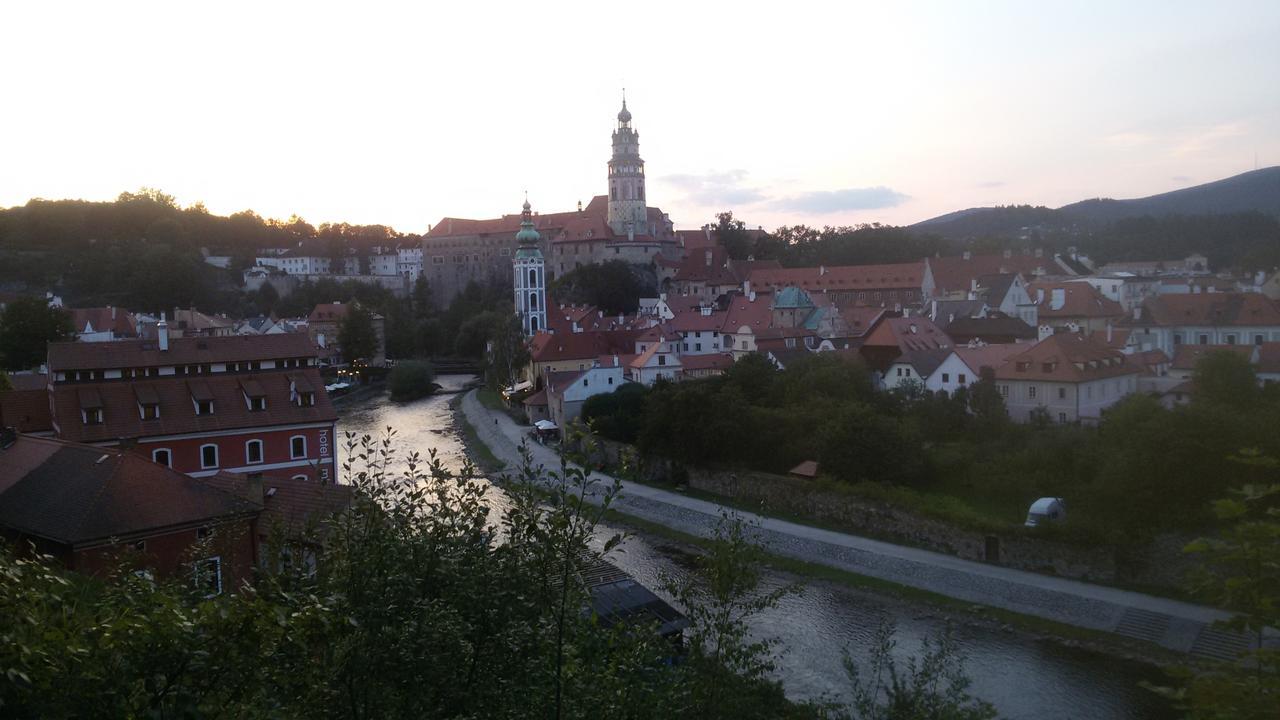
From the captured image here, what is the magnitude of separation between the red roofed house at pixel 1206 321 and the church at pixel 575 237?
24894 millimetres

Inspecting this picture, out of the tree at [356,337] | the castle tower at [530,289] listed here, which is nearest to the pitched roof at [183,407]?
the castle tower at [530,289]

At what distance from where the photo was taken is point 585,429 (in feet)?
11.8

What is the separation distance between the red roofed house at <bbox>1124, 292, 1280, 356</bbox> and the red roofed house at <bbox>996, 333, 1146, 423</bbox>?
179 inches

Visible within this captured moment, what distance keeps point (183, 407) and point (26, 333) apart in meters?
15.8

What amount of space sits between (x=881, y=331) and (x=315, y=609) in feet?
76.4

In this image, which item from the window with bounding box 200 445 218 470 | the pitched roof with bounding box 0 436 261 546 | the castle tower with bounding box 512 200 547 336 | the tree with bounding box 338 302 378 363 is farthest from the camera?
the tree with bounding box 338 302 378 363

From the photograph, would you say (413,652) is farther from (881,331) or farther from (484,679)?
(881,331)

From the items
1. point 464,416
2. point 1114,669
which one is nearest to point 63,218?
point 464,416

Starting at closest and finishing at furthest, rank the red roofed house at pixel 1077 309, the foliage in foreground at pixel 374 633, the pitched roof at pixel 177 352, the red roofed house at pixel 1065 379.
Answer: the foliage in foreground at pixel 374 633, the pitched roof at pixel 177 352, the red roofed house at pixel 1065 379, the red roofed house at pixel 1077 309

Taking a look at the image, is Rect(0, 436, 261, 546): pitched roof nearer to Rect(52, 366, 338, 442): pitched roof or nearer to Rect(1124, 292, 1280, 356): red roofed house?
Rect(52, 366, 338, 442): pitched roof

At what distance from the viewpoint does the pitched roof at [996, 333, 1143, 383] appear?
746 inches

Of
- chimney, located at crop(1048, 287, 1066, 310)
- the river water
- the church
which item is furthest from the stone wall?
the church

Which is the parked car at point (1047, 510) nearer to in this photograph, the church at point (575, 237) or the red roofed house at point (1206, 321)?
the red roofed house at point (1206, 321)

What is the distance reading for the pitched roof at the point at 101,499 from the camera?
797 centimetres
